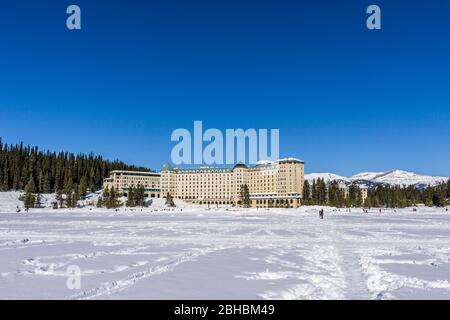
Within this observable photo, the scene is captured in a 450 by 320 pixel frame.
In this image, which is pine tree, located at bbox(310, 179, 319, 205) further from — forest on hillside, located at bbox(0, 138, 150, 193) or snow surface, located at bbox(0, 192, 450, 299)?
snow surface, located at bbox(0, 192, 450, 299)

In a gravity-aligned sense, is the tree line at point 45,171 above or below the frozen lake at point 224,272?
above

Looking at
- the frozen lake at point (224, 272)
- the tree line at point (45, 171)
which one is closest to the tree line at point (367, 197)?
the tree line at point (45, 171)

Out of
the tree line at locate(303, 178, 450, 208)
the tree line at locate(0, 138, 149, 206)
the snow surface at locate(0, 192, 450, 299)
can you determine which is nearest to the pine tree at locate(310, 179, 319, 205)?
the tree line at locate(303, 178, 450, 208)

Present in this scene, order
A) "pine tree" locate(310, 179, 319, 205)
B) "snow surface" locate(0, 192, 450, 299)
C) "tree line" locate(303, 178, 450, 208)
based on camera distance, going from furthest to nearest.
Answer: "pine tree" locate(310, 179, 319, 205), "tree line" locate(303, 178, 450, 208), "snow surface" locate(0, 192, 450, 299)

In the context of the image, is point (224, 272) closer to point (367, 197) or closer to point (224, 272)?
point (224, 272)

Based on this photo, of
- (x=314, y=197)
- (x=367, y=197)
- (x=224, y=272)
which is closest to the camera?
(x=224, y=272)

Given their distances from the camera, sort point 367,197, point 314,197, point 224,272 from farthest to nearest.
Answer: point 314,197
point 367,197
point 224,272

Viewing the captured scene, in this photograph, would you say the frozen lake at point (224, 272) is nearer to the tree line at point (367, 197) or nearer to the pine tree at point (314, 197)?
the tree line at point (367, 197)

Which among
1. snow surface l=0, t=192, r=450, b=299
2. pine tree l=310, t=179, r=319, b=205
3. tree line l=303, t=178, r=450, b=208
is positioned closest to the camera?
snow surface l=0, t=192, r=450, b=299

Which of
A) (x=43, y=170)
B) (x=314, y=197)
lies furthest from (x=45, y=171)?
(x=314, y=197)
